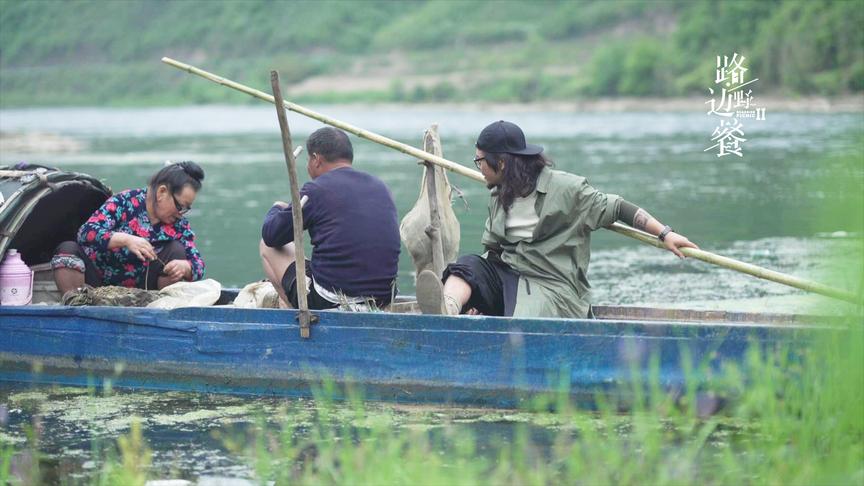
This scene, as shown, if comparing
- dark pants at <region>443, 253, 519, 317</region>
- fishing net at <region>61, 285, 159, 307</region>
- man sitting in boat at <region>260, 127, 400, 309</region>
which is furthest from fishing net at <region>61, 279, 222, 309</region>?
dark pants at <region>443, 253, 519, 317</region>

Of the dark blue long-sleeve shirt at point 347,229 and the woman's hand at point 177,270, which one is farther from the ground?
the dark blue long-sleeve shirt at point 347,229

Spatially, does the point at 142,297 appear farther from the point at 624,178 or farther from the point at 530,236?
the point at 624,178

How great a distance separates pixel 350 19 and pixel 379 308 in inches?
4130

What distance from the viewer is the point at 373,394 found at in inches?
270

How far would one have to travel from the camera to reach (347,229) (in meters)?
6.81

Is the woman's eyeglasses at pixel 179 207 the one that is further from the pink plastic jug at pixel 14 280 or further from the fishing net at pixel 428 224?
the fishing net at pixel 428 224

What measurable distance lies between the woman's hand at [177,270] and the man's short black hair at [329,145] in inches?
54.7

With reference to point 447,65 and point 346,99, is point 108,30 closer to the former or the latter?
point 346,99

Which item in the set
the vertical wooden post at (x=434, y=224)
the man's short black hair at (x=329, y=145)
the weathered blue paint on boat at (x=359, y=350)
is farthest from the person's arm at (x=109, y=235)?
the vertical wooden post at (x=434, y=224)

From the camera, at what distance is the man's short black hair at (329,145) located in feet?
22.4

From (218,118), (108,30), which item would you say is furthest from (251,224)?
(218,118)

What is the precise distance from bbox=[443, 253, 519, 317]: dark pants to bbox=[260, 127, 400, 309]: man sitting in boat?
40 cm

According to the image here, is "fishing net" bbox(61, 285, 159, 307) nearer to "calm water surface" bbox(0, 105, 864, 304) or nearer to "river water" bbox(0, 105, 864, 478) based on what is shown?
"river water" bbox(0, 105, 864, 478)

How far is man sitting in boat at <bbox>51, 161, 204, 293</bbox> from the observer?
7.52 meters
